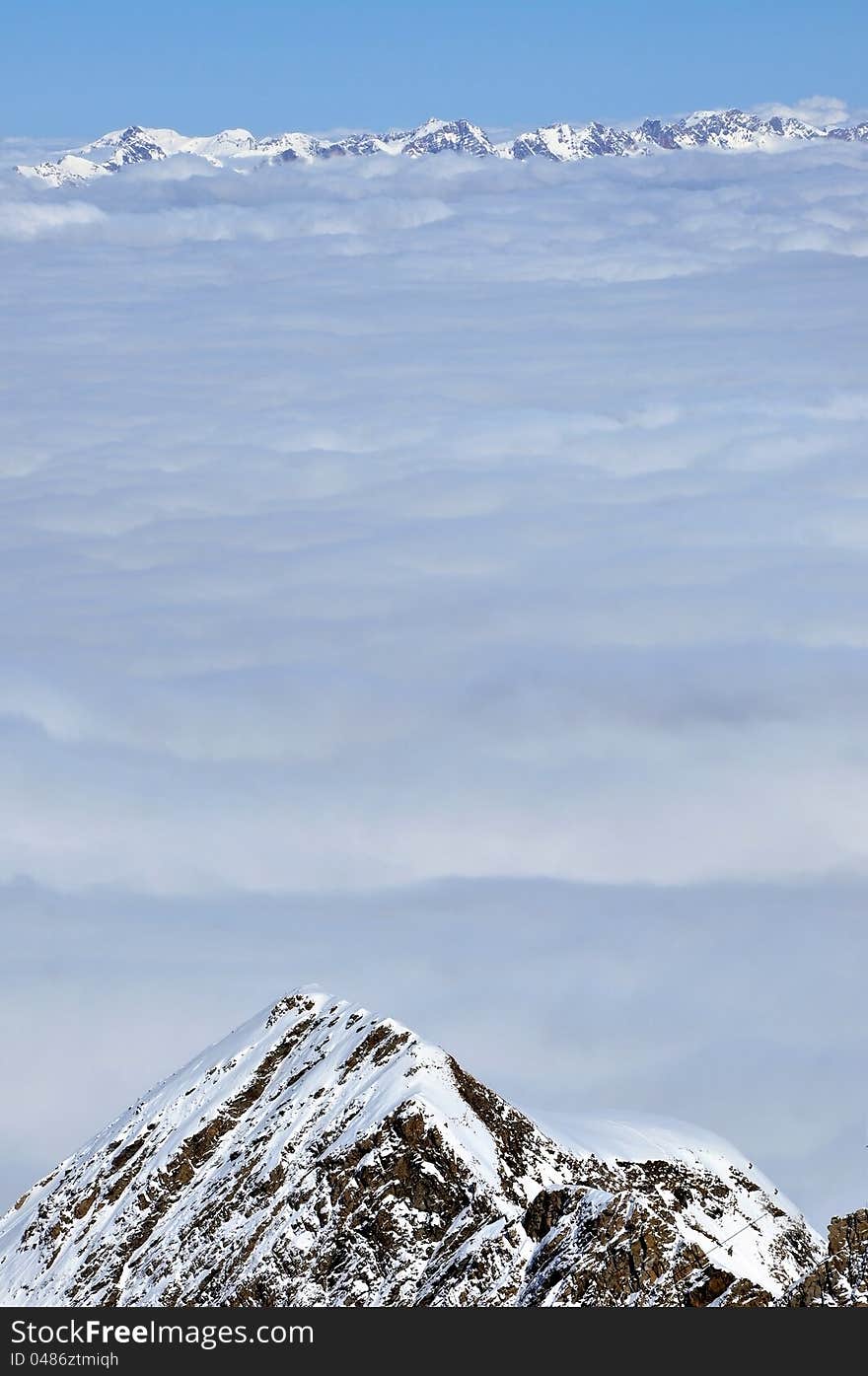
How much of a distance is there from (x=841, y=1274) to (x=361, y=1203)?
94.5ft

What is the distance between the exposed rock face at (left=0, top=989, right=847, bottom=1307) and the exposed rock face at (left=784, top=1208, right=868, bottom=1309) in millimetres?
4563

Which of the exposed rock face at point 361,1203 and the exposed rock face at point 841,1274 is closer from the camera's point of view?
the exposed rock face at point 841,1274

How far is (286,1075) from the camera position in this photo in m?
78.6

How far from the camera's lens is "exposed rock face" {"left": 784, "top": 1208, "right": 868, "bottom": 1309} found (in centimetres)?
3788

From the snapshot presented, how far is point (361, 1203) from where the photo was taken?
64.2 metres

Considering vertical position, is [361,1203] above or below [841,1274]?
above

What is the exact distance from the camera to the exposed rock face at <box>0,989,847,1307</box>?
49.8 meters

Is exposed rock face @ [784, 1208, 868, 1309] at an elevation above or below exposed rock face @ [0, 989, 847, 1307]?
below

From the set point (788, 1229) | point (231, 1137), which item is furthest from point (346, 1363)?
point (231, 1137)

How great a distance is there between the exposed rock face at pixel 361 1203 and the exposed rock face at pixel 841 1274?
180 inches

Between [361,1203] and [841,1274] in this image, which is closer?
[841,1274]

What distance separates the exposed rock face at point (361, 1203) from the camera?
4981cm

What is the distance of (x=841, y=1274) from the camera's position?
3869 centimetres

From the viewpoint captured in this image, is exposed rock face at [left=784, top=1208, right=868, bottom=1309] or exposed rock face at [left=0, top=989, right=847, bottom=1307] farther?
exposed rock face at [left=0, top=989, right=847, bottom=1307]
